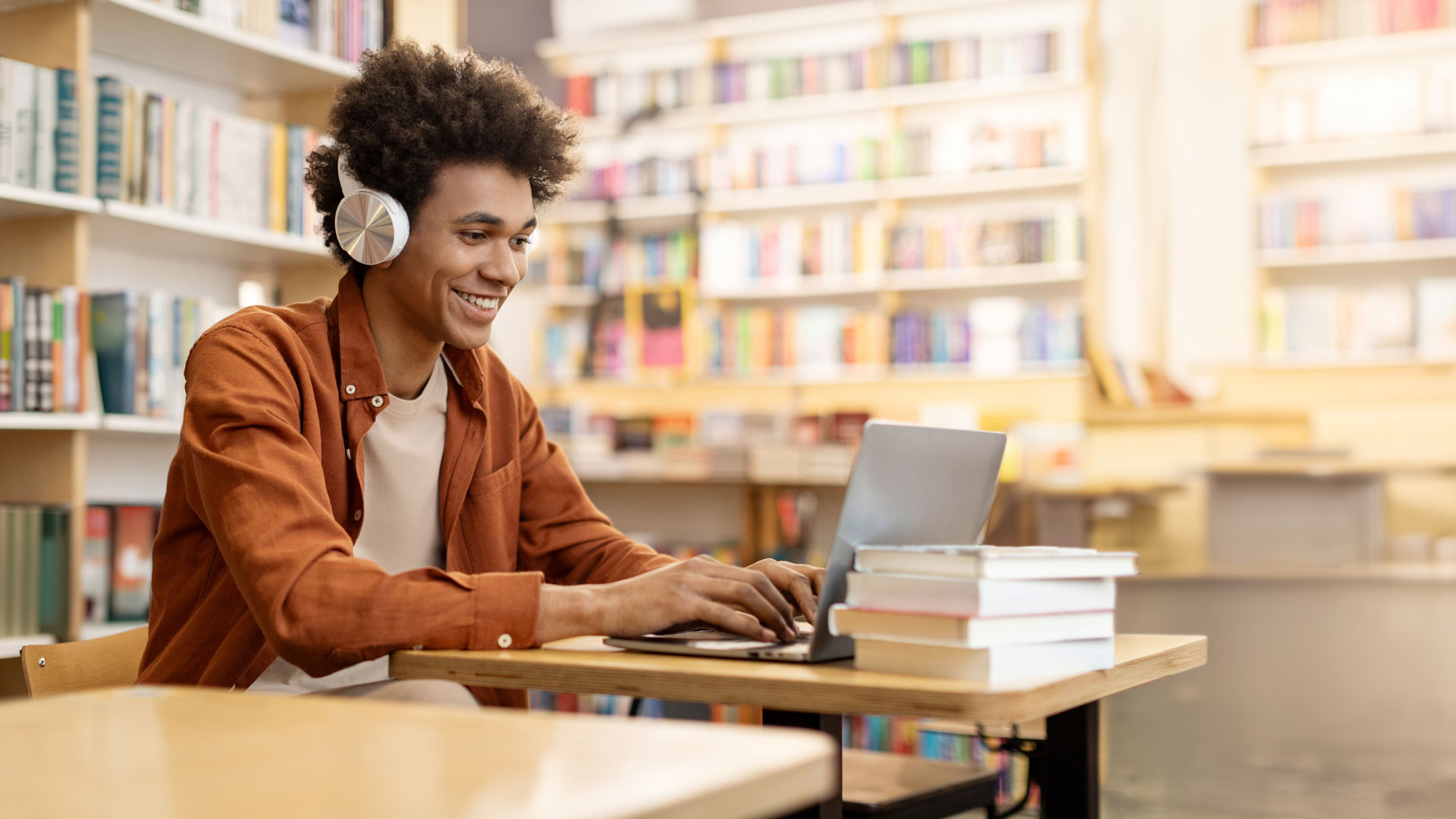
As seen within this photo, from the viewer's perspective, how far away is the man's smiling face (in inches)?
62.5

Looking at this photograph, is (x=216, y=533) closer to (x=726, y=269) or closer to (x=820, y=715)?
(x=820, y=715)

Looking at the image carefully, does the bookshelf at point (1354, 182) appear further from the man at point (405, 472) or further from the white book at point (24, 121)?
the white book at point (24, 121)

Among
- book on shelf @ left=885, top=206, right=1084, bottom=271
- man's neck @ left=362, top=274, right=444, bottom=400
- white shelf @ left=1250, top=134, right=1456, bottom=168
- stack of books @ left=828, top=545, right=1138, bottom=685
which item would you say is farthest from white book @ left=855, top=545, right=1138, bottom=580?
white shelf @ left=1250, top=134, right=1456, bottom=168

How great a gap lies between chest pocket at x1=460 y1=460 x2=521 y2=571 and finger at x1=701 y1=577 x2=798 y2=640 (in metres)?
0.50

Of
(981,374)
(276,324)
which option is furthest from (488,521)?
(981,374)

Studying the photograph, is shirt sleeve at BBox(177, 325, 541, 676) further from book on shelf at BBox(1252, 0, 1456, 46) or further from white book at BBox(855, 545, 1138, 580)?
book on shelf at BBox(1252, 0, 1456, 46)

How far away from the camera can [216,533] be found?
1.25 metres

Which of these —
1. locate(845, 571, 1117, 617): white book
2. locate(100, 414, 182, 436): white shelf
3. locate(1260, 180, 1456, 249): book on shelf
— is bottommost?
locate(845, 571, 1117, 617): white book

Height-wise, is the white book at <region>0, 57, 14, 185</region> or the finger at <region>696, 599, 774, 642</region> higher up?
the white book at <region>0, 57, 14, 185</region>

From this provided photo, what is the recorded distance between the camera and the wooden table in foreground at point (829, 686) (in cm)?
94

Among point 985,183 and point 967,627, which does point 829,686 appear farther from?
point 985,183

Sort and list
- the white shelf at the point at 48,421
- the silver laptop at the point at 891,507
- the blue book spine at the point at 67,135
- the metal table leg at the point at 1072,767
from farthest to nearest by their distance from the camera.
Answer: the blue book spine at the point at 67,135 → the white shelf at the point at 48,421 → the metal table leg at the point at 1072,767 → the silver laptop at the point at 891,507

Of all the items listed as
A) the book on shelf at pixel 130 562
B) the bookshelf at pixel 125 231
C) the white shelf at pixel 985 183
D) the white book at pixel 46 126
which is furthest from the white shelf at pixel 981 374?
the white book at pixel 46 126

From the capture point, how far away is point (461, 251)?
5.20 feet
